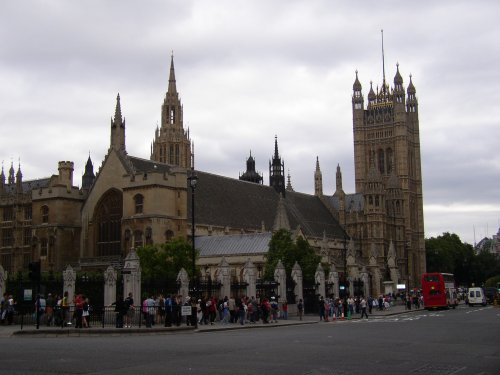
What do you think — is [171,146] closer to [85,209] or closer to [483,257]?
[85,209]

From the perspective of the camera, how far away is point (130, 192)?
6975cm

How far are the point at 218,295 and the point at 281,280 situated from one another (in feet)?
14.9

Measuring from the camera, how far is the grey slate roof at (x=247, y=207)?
79250 millimetres

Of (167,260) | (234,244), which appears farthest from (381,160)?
(167,260)

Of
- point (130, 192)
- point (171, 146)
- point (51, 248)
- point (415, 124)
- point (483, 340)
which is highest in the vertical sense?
point (415, 124)

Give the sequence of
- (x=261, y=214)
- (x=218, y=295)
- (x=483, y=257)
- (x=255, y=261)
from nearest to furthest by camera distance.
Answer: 1. (x=218, y=295)
2. (x=255, y=261)
3. (x=261, y=214)
4. (x=483, y=257)

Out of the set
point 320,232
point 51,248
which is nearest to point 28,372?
point 51,248

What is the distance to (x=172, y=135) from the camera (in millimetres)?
111750

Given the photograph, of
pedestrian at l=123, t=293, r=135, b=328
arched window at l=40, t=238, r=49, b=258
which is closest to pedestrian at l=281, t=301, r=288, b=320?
pedestrian at l=123, t=293, r=135, b=328

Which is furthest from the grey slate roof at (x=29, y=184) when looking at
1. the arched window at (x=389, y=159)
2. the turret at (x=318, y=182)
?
the arched window at (x=389, y=159)

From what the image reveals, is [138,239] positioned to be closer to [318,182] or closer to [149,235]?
[149,235]

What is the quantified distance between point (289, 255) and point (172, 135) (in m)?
53.8

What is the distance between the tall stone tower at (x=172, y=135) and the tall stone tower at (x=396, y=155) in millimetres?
30391

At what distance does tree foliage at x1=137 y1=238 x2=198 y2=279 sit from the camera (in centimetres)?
5505
